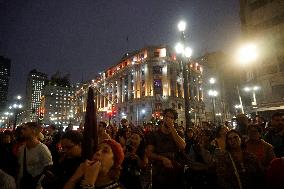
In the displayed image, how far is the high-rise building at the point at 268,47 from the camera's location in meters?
33.9

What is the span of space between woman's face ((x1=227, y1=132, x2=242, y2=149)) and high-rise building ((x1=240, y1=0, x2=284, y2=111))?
103 ft

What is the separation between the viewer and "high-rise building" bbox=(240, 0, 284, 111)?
111ft

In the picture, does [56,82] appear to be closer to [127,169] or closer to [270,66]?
[270,66]

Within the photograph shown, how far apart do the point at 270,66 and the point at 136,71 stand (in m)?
37.5

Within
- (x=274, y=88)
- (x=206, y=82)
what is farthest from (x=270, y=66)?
(x=206, y=82)

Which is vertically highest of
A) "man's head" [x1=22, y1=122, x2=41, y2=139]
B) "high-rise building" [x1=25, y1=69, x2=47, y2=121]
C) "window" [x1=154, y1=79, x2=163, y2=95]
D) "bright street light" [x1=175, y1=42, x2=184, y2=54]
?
"high-rise building" [x1=25, y1=69, x2=47, y2=121]

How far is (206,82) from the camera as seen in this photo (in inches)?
3386

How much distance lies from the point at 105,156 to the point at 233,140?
3011 millimetres

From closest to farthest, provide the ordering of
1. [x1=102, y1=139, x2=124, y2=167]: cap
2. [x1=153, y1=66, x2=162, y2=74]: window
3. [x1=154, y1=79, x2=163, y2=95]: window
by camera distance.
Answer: [x1=102, y1=139, x2=124, y2=167]: cap < [x1=154, y1=79, x2=163, y2=95]: window < [x1=153, y1=66, x2=162, y2=74]: window

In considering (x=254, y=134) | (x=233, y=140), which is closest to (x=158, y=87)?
(x=254, y=134)

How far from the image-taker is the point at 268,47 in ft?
117

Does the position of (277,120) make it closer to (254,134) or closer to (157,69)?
(254,134)

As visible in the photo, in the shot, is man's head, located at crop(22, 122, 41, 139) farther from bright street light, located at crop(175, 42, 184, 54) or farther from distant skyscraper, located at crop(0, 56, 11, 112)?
distant skyscraper, located at crop(0, 56, 11, 112)

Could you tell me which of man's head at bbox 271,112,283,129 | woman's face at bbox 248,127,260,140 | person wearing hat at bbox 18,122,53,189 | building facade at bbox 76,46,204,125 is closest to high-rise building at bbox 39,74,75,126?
building facade at bbox 76,46,204,125
